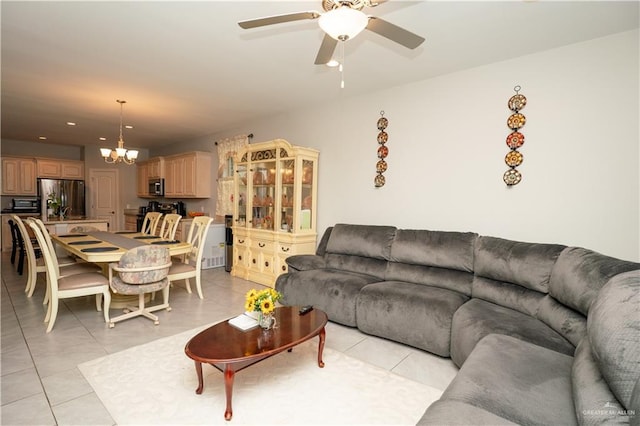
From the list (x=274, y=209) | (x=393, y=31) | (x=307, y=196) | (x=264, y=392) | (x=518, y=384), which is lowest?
(x=264, y=392)

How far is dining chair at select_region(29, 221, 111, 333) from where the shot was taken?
2996mm

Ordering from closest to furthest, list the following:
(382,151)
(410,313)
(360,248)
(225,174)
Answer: (410,313) → (360,248) → (382,151) → (225,174)

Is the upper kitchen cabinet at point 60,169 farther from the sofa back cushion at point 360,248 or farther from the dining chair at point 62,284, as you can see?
the sofa back cushion at point 360,248

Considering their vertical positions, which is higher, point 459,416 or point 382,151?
point 382,151

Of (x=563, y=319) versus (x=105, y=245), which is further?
(x=105, y=245)

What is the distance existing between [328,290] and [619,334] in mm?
2399

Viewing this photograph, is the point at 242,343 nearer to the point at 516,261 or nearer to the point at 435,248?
the point at 435,248

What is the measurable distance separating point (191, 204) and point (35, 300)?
382cm

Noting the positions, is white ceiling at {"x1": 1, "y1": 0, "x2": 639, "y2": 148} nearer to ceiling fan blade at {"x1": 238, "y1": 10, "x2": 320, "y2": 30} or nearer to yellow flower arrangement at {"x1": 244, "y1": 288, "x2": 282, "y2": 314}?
ceiling fan blade at {"x1": 238, "y1": 10, "x2": 320, "y2": 30}

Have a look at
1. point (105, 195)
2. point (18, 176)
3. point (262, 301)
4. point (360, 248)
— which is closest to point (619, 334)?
point (262, 301)

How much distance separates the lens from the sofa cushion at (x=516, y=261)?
2.48m

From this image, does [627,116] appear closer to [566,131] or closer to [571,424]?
[566,131]

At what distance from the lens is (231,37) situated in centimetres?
268

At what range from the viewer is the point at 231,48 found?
2.88 metres
